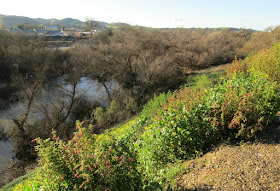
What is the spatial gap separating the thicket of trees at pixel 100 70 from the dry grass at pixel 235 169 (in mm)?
8829

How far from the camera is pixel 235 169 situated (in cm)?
336

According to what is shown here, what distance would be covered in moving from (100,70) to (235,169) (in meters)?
19.5

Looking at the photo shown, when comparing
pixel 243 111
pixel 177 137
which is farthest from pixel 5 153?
pixel 243 111

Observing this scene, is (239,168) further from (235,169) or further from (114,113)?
(114,113)

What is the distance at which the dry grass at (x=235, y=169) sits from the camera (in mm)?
2986

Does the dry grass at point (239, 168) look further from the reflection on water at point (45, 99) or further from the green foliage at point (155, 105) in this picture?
the reflection on water at point (45, 99)

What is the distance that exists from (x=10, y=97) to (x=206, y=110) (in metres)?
22.2

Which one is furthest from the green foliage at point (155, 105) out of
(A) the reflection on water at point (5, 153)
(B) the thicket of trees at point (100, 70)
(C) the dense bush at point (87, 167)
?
(A) the reflection on water at point (5, 153)

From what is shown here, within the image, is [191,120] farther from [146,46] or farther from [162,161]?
[146,46]

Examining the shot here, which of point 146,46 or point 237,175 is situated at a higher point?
point 146,46

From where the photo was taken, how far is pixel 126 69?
72.4 feet

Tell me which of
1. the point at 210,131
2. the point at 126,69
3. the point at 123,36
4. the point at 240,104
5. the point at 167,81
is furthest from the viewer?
the point at 123,36

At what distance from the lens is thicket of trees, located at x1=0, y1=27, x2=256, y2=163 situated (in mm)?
15000

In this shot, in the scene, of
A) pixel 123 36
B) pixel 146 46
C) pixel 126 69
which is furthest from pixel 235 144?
pixel 123 36
